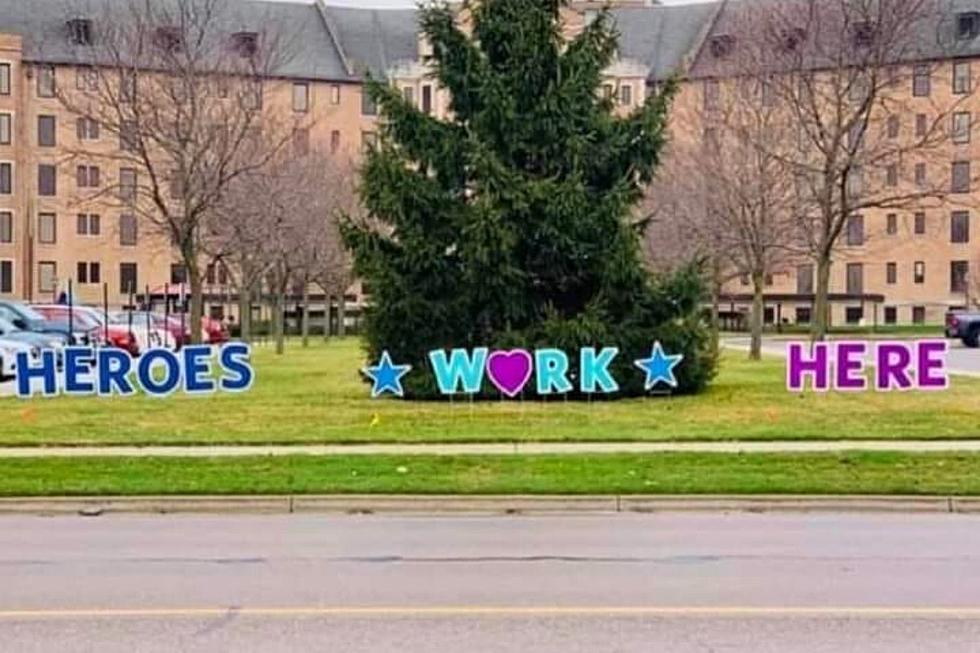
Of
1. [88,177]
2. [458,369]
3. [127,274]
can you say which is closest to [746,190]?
[458,369]

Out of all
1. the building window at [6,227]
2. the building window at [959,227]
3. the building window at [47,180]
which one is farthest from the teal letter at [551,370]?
the building window at [47,180]

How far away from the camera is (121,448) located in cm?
1716

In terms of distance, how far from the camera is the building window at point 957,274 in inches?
3445

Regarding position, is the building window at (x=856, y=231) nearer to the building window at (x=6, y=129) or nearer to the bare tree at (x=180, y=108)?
the building window at (x=6, y=129)

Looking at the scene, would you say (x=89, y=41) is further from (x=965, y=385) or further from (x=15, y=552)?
(x=15, y=552)

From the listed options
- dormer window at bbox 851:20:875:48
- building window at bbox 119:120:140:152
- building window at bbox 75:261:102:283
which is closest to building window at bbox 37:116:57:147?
building window at bbox 75:261:102:283

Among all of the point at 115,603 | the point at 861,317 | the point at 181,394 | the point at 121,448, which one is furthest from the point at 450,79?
the point at 861,317

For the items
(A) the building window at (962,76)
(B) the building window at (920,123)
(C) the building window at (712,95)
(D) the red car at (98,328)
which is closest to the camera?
(D) the red car at (98,328)

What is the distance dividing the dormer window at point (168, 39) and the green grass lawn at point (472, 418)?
1085 centimetres

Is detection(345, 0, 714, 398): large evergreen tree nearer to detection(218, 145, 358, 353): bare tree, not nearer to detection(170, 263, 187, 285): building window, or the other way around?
detection(218, 145, 358, 353): bare tree

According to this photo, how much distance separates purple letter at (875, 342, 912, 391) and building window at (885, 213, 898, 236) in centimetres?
6548

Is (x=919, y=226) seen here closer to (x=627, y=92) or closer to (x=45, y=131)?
(x=627, y=92)

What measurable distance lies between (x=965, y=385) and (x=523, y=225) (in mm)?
9630

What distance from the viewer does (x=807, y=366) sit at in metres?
24.3
